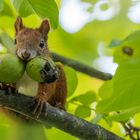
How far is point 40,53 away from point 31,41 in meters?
0.09

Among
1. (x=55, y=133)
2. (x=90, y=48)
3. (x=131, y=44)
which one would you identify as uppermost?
(x=131, y=44)

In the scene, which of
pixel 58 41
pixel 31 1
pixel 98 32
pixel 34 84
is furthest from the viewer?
pixel 98 32

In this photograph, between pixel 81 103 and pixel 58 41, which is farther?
pixel 58 41

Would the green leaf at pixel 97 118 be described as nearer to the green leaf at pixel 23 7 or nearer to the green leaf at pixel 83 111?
the green leaf at pixel 83 111

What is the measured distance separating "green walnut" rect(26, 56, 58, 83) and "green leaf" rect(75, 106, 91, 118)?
0.71 metres

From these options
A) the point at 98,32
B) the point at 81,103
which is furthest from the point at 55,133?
the point at 98,32

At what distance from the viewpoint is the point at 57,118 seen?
173 cm

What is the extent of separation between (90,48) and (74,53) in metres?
0.12

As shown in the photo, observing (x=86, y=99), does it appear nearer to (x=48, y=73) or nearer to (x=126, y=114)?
(x=126, y=114)

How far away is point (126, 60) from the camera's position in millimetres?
1907

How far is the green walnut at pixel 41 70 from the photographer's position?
1570 millimetres

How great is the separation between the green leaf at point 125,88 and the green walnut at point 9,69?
0.41m

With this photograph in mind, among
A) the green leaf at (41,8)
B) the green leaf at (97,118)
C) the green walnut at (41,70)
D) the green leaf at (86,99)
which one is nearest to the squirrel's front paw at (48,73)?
the green walnut at (41,70)

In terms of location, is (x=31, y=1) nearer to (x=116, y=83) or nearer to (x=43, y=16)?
(x=43, y=16)
